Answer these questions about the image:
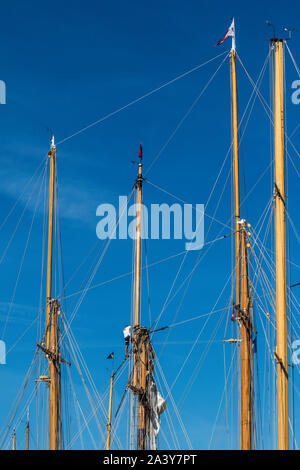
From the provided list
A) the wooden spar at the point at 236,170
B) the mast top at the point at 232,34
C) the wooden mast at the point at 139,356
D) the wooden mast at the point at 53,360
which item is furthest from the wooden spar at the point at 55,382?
the mast top at the point at 232,34

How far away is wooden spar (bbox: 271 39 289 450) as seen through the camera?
53.5m

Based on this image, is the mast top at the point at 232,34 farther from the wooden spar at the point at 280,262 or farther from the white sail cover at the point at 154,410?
the white sail cover at the point at 154,410

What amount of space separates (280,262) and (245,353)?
512 inches

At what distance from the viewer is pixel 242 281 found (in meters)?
69.7

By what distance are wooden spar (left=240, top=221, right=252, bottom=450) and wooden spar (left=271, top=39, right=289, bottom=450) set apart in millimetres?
11975

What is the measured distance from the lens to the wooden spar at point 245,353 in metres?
66.0

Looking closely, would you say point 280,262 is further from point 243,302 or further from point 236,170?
point 236,170

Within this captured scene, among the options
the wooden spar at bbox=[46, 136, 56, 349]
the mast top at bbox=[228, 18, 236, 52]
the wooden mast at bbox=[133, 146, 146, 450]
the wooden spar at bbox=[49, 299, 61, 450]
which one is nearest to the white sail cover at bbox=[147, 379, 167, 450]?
the wooden mast at bbox=[133, 146, 146, 450]

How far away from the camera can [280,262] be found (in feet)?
186

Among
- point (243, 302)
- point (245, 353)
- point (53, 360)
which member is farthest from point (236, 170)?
point (53, 360)

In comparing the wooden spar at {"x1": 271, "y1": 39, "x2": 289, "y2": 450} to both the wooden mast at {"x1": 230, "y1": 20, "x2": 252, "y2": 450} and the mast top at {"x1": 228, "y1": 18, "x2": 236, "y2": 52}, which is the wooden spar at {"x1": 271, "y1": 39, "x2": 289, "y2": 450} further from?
the mast top at {"x1": 228, "y1": 18, "x2": 236, "y2": 52}
